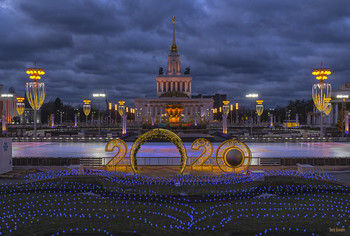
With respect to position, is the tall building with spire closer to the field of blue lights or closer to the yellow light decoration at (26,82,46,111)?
the yellow light decoration at (26,82,46,111)

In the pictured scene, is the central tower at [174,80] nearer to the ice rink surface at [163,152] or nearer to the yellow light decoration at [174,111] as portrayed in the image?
the yellow light decoration at [174,111]

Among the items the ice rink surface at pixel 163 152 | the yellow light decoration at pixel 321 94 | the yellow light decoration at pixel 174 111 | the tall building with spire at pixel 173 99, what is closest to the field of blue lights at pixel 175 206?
the ice rink surface at pixel 163 152

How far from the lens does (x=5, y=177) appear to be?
16.4 meters

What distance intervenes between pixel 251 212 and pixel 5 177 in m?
12.8

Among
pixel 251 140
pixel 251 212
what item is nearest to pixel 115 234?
pixel 251 212

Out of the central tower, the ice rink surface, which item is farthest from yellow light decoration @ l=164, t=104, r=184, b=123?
the central tower

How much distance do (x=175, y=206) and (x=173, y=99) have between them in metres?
106

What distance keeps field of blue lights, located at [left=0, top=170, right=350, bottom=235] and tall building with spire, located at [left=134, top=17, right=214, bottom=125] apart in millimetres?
77743

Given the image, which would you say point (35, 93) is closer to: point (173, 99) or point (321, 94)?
point (321, 94)

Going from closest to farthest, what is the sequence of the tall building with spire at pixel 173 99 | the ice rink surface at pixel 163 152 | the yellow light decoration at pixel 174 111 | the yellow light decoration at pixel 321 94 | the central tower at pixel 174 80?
the ice rink surface at pixel 163 152 → the yellow light decoration at pixel 321 94 → the yellow light decoration at pixel 174 111 → the tall building with spire at pixel 173 99 → the central tower at pixel 174 80

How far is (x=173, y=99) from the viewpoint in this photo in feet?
381

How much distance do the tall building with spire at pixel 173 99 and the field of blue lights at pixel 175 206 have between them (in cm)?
7774

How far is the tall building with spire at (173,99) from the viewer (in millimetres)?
114000

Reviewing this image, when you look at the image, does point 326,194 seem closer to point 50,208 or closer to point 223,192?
point 223,192
